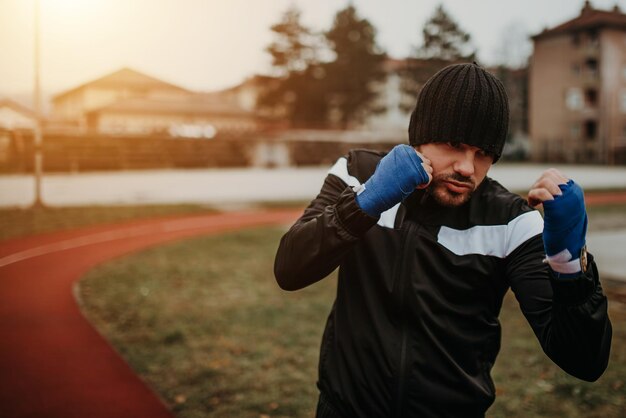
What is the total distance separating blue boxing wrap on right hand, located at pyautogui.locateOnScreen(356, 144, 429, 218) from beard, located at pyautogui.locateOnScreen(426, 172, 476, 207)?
0.33 feet

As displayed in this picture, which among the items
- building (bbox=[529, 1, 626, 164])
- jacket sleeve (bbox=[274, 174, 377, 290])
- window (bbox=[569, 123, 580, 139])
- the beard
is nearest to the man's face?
the beard

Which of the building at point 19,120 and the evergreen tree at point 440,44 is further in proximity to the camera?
the building at point 19,120

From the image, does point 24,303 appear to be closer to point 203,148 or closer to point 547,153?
point 203,148

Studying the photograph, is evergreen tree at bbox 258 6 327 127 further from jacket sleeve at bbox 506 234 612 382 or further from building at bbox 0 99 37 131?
jacket sleeve at bbox 506 234 612 382

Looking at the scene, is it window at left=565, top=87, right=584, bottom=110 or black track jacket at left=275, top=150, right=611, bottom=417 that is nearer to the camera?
black track jacket at left=275, top=150, right=611, bottom=417

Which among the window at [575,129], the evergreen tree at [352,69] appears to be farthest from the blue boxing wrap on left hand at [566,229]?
the window at [575,129]

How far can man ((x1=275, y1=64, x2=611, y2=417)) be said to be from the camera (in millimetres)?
1385

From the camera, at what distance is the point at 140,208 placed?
15414mm

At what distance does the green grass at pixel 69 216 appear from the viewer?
1161cm

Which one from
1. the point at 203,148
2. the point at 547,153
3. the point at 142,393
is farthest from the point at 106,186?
the point at 547,153

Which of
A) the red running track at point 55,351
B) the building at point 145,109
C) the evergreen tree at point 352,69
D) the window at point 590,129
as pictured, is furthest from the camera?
the window at point 590,129

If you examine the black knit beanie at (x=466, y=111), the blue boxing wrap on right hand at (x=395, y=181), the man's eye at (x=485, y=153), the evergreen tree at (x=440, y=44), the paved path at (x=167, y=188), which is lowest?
the paved path at (x=167, y=188)

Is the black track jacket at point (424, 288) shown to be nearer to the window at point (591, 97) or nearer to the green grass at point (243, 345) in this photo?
the green grass at point (243, 345)

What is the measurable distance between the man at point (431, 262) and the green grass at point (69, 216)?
10492 mm
